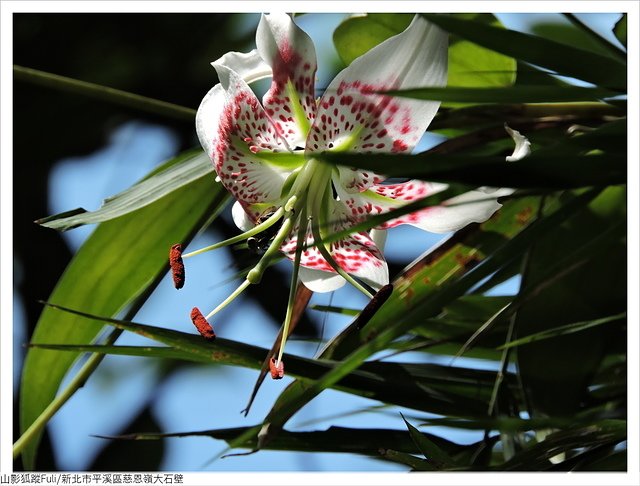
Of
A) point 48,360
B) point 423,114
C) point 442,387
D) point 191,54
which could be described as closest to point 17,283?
point 191,54

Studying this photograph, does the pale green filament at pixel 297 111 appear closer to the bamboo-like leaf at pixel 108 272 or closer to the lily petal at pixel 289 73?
the lily petal at pixel 289 73

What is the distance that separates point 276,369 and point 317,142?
0.50 ft

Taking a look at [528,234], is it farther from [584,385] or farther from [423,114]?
[584,385]

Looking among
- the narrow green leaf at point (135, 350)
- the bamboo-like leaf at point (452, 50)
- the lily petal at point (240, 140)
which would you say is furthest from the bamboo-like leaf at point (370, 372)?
the bamboo-like leaf at point (452, 50)

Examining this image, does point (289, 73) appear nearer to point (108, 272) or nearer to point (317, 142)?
point (317, 142)

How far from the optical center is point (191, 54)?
4.95ft

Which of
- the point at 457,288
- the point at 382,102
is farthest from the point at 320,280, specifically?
the point at 457,288

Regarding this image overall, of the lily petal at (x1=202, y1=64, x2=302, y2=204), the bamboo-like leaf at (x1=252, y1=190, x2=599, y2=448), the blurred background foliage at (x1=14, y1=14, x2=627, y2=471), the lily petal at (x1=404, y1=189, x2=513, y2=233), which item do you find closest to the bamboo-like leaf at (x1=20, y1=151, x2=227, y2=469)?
the blurred background foliage at (x1=14, y1=14, x2=627, y2=471)

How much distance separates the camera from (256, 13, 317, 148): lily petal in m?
0.58

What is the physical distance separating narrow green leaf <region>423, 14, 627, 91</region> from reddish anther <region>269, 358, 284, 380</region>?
25 centimetres

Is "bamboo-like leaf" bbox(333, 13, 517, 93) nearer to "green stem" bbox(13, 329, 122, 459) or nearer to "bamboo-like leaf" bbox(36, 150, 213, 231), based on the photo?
"bamboo-like leaf" bbox(36, 150, 213, 231)

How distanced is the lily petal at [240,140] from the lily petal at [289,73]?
11 millimetres

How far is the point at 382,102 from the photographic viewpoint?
1.96 ft

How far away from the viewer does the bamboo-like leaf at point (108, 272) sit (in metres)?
0.79
